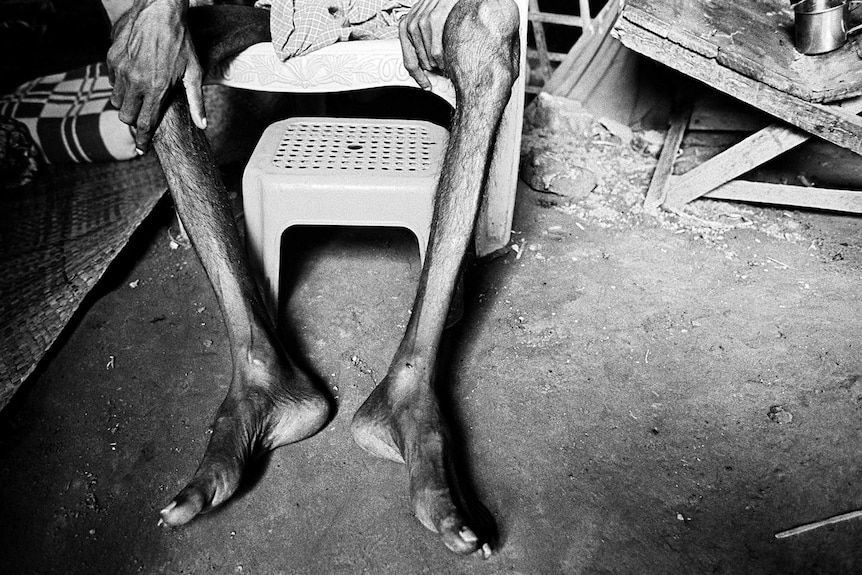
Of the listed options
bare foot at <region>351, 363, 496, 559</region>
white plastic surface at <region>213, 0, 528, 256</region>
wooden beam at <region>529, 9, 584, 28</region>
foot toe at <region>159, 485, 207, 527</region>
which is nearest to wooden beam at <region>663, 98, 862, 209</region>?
white plastic surface at <region>213, 0, 528, 256</region>

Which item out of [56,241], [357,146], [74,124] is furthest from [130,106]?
[74,124]

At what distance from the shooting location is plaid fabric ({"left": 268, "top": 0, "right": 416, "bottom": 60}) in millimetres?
1887

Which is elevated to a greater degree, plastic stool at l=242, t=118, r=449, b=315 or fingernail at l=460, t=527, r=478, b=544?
plastic stool at l=242, t=118, r=449, b=315

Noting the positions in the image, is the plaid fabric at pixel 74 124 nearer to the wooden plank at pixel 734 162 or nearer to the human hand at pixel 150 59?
the human hand at pixel 150 59

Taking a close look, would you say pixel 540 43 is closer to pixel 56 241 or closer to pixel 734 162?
pixel 734 162

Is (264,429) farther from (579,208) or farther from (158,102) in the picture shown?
(579,208)

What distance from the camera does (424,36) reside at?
1.65m

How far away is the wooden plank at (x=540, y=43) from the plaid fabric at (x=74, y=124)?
1.98m

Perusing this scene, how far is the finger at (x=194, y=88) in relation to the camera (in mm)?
1636

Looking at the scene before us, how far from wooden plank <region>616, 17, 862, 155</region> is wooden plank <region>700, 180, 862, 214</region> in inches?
10.6

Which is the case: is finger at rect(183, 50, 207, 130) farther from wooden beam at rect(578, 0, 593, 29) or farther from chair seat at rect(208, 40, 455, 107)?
wooden beam at rect(578, 0, 593, 29)

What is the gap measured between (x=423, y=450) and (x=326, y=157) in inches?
35.7

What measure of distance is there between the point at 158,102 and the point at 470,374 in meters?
1.07

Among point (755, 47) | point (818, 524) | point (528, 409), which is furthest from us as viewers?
point (755, 47)
